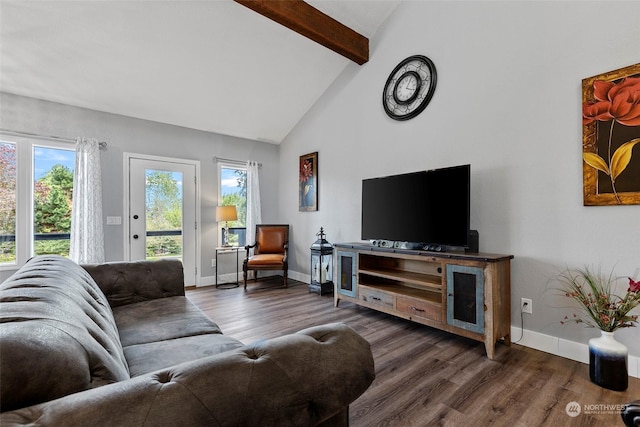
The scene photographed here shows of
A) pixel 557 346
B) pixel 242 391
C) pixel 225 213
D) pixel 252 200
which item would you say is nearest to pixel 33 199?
pixel 225 213

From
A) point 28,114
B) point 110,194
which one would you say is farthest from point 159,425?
point 28,114

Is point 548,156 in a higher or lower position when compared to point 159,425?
higher

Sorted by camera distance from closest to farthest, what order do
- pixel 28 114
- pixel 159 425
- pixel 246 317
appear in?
pixel 159 425, pixel 246 317, pixel 28 114

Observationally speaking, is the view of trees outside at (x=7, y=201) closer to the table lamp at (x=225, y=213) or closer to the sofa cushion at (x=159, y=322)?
the table lamp at (x=225, y=213)

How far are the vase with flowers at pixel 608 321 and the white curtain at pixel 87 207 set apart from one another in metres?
4.98

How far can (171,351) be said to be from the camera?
1.43 meters

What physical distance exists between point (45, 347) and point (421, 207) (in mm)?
2820

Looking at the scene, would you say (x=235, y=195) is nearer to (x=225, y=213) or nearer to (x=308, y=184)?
(x=225, y=213)

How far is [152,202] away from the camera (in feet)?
14.1

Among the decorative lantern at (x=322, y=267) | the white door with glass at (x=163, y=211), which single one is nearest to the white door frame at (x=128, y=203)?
the white door with glass at (x=163, y=211)

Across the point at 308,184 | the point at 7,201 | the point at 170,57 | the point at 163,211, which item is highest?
the point at 170,57

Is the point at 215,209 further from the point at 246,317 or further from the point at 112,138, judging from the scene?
the point at 246,317

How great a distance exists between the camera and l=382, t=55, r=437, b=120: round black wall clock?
10.6 feet

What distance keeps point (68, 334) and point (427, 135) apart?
3307mm
